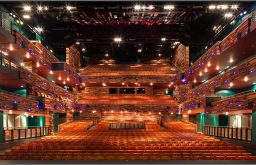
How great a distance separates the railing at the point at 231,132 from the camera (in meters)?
15.2

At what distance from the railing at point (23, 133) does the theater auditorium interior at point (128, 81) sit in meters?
0.07

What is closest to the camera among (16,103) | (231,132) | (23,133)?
(16,103)

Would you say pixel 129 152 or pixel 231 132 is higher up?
pixel 231 132

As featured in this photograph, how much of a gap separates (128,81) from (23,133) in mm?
17093

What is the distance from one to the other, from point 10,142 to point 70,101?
43.4 ft

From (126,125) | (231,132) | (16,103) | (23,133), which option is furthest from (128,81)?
(16,103)

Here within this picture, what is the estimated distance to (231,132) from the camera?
17094 mm

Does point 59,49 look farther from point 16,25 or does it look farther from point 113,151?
point 113,151

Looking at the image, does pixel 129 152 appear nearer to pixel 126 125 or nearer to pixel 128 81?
pixel 126 125

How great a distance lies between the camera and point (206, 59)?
2139 cm

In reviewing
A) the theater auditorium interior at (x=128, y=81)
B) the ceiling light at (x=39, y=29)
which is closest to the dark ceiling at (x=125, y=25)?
the theater auditorium interior at (x=128, y=81)

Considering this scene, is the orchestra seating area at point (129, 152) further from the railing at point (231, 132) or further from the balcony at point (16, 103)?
the balcony at point (16, 103)

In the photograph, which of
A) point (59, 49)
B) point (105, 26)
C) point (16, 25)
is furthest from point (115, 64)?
point (16, 25)

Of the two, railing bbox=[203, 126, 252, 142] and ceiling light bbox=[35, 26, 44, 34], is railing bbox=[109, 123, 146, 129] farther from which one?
ceiling light bbox=[35, 26, 44, 34]
